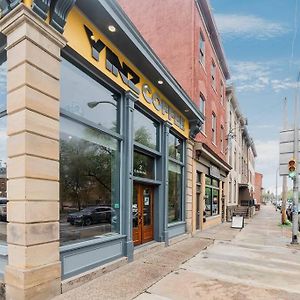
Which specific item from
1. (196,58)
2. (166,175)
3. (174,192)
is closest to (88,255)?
(166,175)

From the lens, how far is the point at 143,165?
36.1ft

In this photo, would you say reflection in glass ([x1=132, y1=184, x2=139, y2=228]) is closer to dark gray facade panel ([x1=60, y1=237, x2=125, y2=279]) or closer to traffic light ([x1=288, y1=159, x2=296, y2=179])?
dark gray facade panel ([x1=60, y1=237, x2=125, y2=279])

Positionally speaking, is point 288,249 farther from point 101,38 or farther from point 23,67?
point 23,67

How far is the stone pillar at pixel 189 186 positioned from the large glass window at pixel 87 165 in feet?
21.3

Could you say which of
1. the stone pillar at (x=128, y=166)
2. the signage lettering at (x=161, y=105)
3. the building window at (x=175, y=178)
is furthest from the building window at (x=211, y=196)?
the stone pillar at (x=128, y=166)

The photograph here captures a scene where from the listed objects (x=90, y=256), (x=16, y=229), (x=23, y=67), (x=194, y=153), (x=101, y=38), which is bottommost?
(x=90, y=256)

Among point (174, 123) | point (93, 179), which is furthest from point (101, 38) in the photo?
point (174, 123)

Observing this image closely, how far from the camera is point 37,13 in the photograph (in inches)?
234

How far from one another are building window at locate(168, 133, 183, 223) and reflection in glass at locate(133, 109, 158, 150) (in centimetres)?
159

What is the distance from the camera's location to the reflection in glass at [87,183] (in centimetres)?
705

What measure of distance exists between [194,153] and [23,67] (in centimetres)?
1121

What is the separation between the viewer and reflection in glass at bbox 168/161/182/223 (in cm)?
1327

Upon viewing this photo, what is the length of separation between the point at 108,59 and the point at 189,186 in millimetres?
8434

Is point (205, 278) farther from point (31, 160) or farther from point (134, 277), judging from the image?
point (31, 160)
